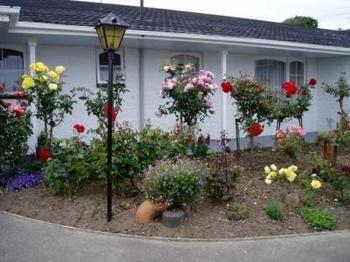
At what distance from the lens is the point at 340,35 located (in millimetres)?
16750

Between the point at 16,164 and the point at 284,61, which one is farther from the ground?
the point at 284,61

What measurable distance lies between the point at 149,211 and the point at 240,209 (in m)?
1.18

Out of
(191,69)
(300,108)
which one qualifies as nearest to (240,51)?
(300,108)

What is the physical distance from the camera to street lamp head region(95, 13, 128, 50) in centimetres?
531

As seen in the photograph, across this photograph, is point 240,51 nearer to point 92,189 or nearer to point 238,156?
point 238,156

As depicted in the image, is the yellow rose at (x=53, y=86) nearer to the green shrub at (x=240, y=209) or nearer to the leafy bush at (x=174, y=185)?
the leafy bush at (x=174, y=185)

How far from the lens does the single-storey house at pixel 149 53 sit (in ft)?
30.9

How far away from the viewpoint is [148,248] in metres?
4.82

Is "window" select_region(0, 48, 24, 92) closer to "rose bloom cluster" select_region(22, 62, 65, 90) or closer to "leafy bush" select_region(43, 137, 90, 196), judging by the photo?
"rose bloom cluster" select_region(22, 62, 65, 90)

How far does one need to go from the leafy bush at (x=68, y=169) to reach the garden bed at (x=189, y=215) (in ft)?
0.51

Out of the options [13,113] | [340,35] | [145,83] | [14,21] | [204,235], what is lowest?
[204,235]

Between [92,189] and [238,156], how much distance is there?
11.1 ft

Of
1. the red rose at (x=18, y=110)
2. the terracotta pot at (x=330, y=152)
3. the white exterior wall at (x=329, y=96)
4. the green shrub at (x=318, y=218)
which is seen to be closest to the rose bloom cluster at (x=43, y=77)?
the red rose at (x=18, y=110)

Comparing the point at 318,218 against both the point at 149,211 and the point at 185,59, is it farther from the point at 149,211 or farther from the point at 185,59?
the point at 185,59
